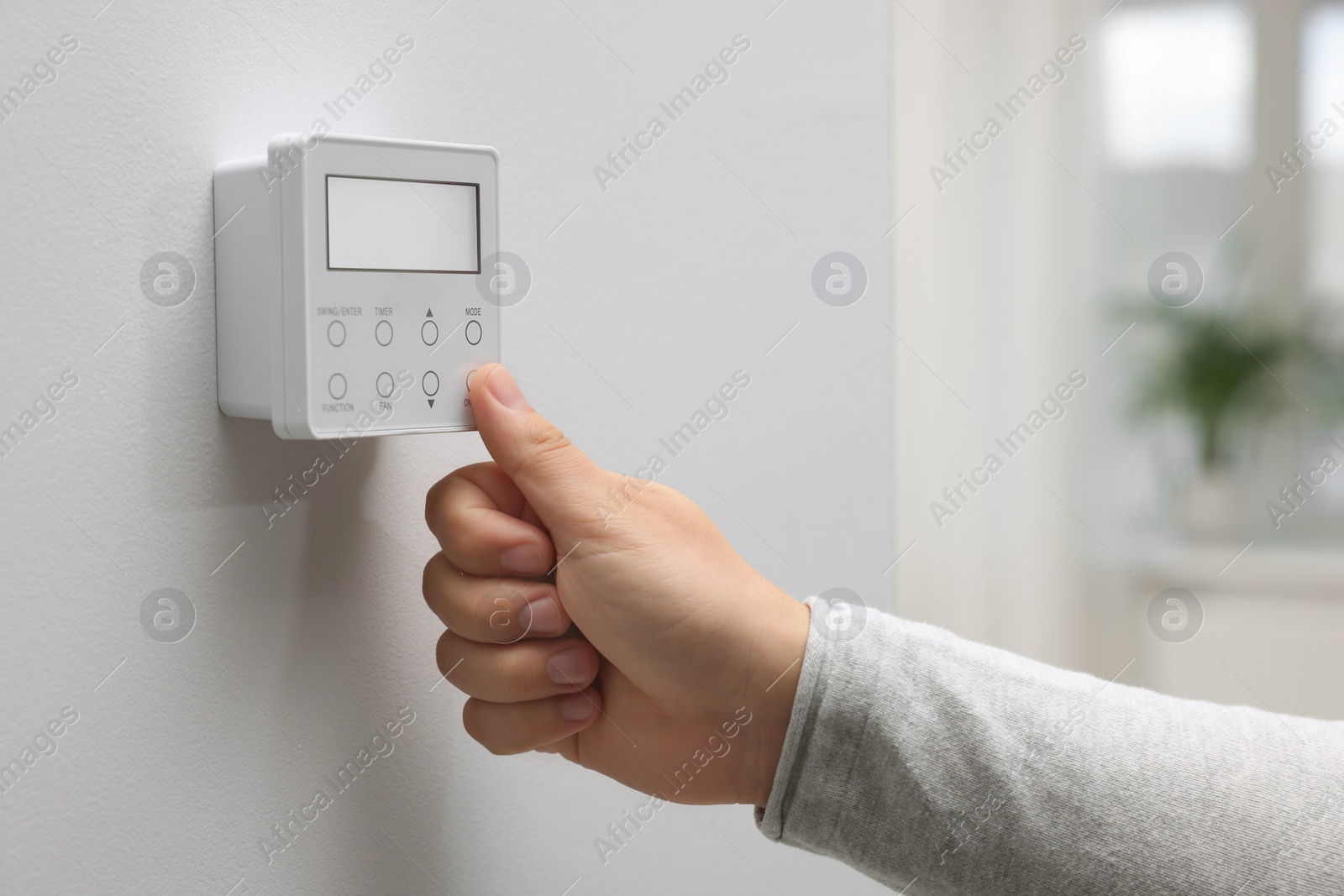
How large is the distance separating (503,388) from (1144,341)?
7.30ft

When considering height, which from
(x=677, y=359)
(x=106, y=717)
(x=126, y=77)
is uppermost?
(x=126, y=77)

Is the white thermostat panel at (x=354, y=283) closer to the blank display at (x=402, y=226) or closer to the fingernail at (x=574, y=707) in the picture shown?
the blank display at (x=402, y=226)

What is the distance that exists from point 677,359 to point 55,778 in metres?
0.40

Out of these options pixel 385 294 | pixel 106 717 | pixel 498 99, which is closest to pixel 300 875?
pixel 106 717

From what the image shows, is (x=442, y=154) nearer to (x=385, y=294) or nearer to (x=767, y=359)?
(x=385, y=294)

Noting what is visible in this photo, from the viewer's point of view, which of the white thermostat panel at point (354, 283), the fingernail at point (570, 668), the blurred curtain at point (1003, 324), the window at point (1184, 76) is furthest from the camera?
the window at point (1184, 76)

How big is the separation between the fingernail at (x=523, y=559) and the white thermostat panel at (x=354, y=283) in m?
0.07

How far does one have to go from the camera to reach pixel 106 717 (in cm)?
42

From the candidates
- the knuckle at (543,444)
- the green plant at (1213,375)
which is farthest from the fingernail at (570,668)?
the green plant at (1213,375)

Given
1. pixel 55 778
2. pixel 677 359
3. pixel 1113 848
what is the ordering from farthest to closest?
pixel 677 359 < pixel 1113 848 < pixel 55 778

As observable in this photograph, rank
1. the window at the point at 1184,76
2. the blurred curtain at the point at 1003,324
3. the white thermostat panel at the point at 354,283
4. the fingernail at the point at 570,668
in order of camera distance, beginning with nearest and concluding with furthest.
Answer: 1. the white thermostat panel at the point at 354,283
2. the fingernail at the point at 570,668
3. the blurred curtain at the point at 1003,324
4. the window at the point at 1184,76

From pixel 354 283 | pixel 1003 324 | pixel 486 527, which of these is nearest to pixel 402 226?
pixel 354 283

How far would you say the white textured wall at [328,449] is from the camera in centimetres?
41

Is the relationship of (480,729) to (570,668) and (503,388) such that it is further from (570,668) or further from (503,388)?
(503,388)
